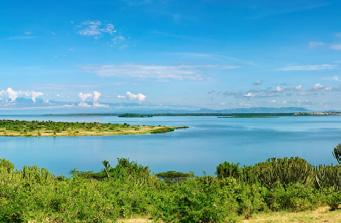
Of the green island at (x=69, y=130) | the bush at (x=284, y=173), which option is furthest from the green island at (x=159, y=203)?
the green island at (x=69, y=130)

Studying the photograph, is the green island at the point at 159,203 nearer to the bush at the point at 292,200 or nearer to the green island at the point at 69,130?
the bush at the point at 292,200

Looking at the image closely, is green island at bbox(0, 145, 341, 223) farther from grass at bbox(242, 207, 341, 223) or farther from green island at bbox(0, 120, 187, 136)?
green island at bbox(0, 120, 187, 136)

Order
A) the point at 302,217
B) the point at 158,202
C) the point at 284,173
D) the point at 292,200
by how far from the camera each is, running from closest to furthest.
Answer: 1. the point at 302,217
2. the point at 158,202
3. the point at 292,200
4. the point at 284,173

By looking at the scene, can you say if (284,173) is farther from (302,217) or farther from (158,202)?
(158,202)

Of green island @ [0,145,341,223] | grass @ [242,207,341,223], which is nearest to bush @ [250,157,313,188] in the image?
green island @ [0,145,341,223]

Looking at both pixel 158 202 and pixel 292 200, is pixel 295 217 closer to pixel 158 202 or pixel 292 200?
pixel 292 200

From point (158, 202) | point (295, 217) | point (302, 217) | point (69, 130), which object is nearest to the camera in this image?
point (302, 217)

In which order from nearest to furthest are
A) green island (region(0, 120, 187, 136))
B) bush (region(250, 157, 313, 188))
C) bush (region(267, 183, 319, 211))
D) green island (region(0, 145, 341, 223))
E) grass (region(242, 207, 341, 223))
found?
1. green island (region(0, 145, 341, 223))
2. grass (region(242, 207, 341, 223))
3. bush (region(267, 183, 319, 211))
4. bush (region(250, 157, 313, 188))
5. green island (region(0, 120, 187, 136))

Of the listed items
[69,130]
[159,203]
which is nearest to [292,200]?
[159,203]

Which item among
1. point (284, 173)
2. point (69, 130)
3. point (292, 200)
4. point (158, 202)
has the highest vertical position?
point (158, 202)

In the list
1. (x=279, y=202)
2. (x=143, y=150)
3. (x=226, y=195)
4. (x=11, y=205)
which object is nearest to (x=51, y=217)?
(x=11, y=205)

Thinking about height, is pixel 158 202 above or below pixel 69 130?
above

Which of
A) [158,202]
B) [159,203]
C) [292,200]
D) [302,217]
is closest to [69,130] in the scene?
[292,200]

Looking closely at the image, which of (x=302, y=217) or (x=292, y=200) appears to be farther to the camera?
(x=292, y=200)
